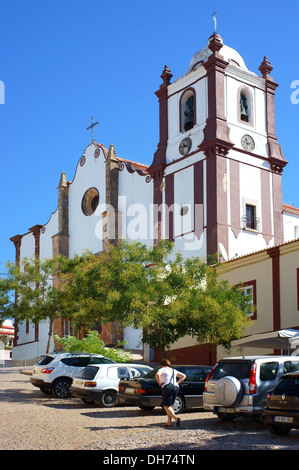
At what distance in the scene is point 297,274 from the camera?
27297 millimetres

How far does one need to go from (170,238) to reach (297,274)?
1312cm

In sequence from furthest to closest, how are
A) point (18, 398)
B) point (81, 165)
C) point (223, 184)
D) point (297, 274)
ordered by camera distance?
point (81, 165), point (223, 184), point (297, 274), point (18, 398)

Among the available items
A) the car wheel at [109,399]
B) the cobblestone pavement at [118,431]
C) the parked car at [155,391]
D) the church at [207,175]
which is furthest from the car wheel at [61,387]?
the church at [207,175]

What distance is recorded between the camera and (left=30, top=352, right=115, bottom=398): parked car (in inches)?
902

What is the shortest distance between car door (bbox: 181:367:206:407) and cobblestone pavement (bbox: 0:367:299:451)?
36cm

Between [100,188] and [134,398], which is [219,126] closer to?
[100,188]

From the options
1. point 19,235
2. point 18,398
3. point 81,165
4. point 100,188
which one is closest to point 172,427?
point 18,398

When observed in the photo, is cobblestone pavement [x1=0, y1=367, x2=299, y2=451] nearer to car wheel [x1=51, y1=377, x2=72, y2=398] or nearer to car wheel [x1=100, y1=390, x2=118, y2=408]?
car wheel [x1=100, y1=390, x2=118, y2=408]

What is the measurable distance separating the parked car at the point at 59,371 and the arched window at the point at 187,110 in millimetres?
→ 20624

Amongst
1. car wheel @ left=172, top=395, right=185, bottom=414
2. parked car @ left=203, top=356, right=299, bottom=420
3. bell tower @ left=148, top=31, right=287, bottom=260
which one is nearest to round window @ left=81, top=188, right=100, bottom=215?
bell tower @ left=148, top=31, right=287, bottom=260

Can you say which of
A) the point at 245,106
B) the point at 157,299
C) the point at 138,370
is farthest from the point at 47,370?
the point at 245,106

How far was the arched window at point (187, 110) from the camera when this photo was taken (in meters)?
40.9

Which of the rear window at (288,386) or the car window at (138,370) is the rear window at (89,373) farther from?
the rear window at (288,386)

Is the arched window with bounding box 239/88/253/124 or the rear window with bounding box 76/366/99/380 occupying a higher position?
the arched window with bounding box 239/88/253/124
